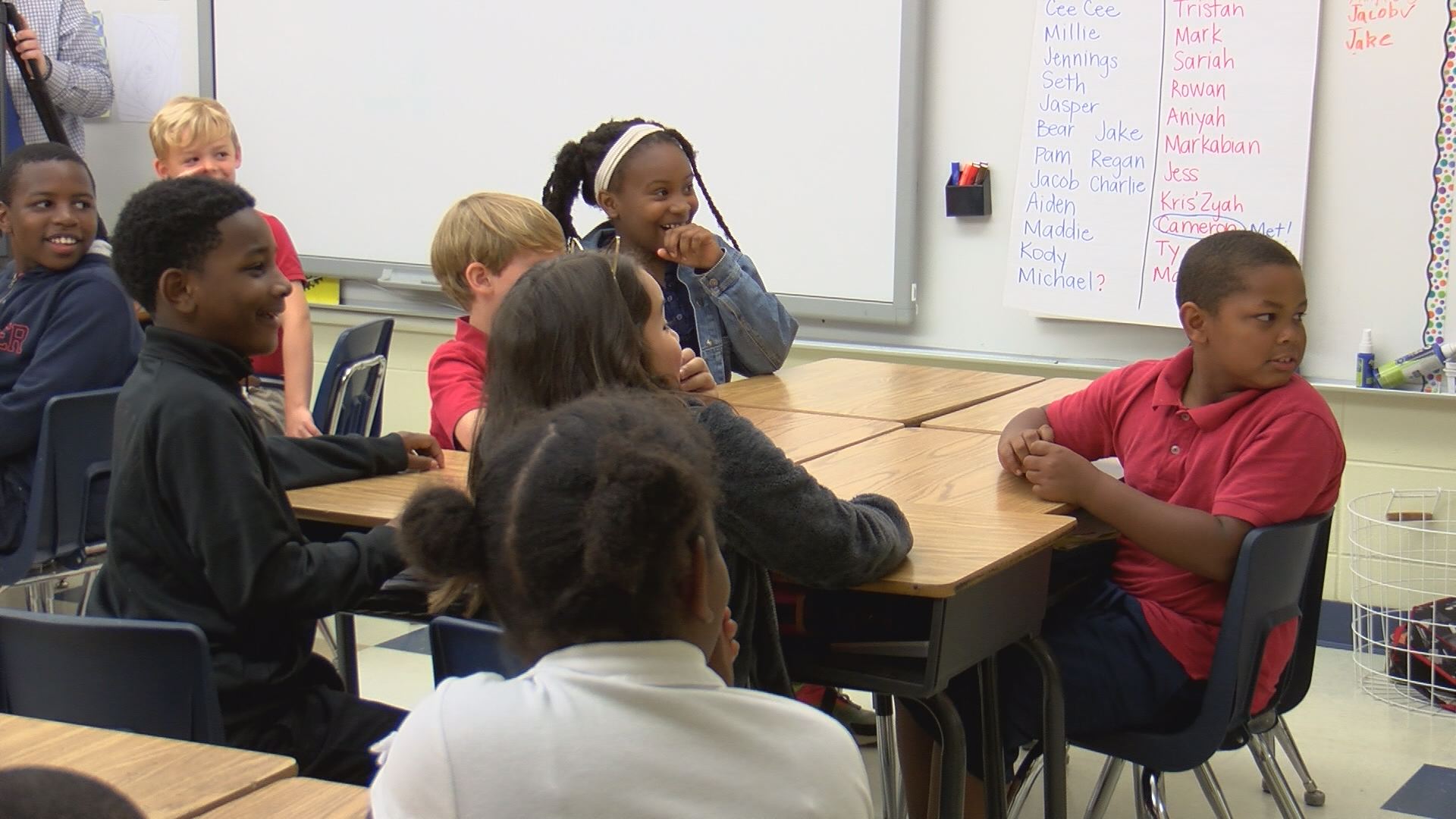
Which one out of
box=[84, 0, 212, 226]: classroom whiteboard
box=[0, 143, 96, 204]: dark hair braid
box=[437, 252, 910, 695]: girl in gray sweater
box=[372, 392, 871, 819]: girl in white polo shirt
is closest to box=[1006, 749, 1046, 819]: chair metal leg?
box=[437, 252, 910, 695]: girl in gray sweater

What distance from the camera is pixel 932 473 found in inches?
89.7

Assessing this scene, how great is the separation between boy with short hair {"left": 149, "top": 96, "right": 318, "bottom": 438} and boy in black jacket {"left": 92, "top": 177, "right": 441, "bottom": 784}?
124 cm

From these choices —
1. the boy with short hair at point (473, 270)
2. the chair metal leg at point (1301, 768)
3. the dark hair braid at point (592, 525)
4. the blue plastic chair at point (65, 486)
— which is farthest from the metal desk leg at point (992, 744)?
the blue plastic chair at point (65, 486)

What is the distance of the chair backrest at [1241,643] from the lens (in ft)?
6.57

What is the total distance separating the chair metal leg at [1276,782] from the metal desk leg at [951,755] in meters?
0.60

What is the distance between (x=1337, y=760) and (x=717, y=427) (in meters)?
1.86

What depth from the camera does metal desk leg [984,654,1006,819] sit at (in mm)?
2113

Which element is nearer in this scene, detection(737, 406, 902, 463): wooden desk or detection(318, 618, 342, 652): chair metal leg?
detection(737, 406, 902, 463): wooden desk

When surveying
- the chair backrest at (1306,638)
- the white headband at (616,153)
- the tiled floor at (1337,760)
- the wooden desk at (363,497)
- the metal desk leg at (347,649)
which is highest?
the white headband at (616,153)

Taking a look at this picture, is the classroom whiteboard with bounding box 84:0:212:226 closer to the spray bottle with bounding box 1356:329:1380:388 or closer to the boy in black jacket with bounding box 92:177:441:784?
the boy in black jacket with bounding box 92:177:441:784

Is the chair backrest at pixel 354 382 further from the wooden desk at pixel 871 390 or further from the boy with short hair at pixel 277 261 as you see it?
the wooden desk at pixel 871 390

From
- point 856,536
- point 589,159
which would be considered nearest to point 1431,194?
point 589,159

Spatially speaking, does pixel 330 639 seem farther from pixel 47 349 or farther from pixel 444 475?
pixel 444 475

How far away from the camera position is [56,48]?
480 centimetres
